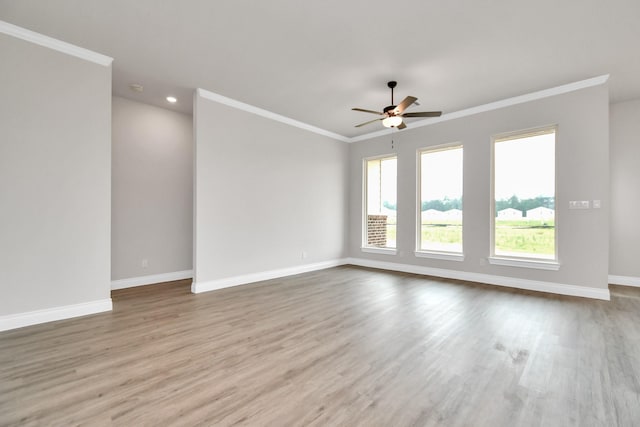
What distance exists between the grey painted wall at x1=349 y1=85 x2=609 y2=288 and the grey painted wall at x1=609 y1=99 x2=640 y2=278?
4.57 feet

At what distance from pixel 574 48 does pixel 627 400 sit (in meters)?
3.50

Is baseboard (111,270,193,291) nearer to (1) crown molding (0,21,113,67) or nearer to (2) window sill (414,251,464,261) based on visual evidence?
(1) crown molding (0,21,113,67)

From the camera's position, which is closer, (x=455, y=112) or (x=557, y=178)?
(x=557, y=178)

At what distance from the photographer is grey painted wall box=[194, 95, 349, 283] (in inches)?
169

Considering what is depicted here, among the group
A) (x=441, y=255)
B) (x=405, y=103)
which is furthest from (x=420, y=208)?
(x=405, y=103)

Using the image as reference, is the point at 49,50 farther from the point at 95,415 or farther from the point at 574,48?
the point at 574,48

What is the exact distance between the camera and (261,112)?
5.00 m

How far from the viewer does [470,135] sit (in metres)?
5.00

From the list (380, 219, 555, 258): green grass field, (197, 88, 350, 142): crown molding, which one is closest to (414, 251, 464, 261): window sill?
(380, 219, 555, 258): green grass field

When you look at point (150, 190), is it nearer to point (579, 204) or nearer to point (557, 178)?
point (557, 178)

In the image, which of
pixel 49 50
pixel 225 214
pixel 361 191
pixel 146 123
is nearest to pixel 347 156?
pixel 361 191

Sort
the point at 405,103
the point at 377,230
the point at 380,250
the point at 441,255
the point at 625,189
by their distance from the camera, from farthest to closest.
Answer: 1. the point at 377,230
2. the point at 380,250
3. the point at 441,255
4. the point at 625,189
5. the point at 405,103

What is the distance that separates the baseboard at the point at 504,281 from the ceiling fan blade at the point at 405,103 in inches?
126

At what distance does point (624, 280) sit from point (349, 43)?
19.3 feet
